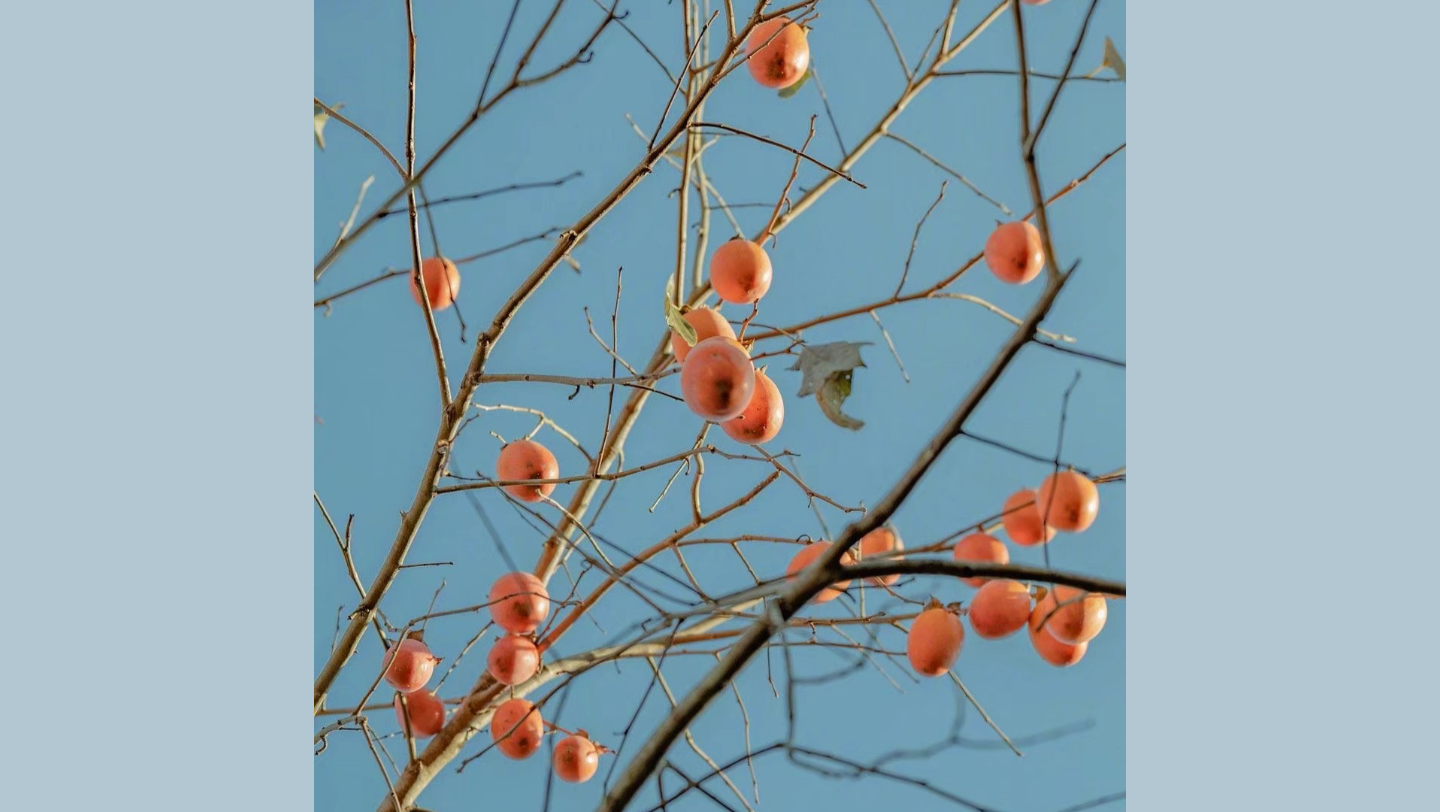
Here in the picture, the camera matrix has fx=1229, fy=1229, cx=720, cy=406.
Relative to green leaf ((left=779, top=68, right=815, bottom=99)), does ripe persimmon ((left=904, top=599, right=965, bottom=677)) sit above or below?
below

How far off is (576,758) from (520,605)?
0.15 metres

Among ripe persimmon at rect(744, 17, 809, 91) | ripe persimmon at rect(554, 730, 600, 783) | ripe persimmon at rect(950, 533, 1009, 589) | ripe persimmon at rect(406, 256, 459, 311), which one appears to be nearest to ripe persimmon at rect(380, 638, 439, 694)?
ripe persimmon at rect(554, 730, 600, 783)

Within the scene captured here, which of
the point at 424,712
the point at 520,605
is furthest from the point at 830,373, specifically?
the point at 424,712

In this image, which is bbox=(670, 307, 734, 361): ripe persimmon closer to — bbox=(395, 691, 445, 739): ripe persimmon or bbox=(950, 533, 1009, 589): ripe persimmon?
bbox=(950, 533, 1009, 589): ripe persimmon

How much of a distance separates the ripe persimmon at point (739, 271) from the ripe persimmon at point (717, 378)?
0.15m

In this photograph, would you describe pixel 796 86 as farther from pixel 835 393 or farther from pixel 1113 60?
pixel 835 393

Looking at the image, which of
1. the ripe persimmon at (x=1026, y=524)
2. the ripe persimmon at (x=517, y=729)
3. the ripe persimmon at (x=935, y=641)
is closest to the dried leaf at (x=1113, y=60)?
the ripe persimmon at (x=1026, y=524)

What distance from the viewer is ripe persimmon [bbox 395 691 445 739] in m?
1.04

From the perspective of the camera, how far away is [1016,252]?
1.00 metres

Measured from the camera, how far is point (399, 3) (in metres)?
1.19

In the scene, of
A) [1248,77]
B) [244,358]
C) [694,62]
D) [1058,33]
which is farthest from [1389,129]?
[244,358]

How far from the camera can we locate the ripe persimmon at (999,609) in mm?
861

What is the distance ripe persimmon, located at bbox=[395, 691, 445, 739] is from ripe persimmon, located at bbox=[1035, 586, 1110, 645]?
511mm

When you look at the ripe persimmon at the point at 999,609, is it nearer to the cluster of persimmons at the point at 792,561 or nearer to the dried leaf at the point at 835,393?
the cluster of persimmons at the point at 792,561
